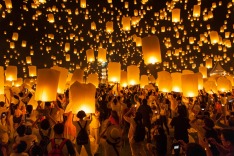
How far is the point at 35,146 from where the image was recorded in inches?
204

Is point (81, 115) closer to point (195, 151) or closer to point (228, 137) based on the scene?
point (228, 137)

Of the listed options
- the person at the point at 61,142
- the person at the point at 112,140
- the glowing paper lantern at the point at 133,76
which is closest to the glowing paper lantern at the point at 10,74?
the glowing paper lantern at the point at 133,76

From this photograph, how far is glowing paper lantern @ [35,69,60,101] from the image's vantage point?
6.87 meters

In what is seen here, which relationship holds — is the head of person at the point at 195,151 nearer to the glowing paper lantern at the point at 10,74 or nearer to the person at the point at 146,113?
the person at the point at 146,113

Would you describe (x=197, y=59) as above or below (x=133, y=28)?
below

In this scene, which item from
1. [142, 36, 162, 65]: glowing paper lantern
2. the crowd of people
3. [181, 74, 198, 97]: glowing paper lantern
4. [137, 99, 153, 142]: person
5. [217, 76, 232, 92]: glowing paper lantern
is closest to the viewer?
the crowd of people

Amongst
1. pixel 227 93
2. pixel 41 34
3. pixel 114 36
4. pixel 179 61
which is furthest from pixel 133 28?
pixel 227 93

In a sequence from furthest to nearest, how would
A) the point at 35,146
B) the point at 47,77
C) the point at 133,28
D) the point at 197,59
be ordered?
the point at 197,59 → the point at 133,28 → the point at 47,77 → the point at 35,146

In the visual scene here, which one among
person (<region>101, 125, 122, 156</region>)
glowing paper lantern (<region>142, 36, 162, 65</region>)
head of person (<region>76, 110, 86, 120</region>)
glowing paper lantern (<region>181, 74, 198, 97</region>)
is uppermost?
glowing paper lantern (<region>142, 36, 162, 65</region>)

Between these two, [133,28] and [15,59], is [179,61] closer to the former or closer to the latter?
[133,28]

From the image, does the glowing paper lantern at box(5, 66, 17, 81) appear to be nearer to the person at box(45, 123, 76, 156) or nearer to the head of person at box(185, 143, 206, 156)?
the person at box(45, 123, 76, 156)

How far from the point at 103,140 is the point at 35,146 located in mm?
2294

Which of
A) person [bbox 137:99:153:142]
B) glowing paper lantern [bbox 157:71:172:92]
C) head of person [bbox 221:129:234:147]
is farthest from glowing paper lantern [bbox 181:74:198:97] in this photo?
head of person [bbox 221:129:234:147]

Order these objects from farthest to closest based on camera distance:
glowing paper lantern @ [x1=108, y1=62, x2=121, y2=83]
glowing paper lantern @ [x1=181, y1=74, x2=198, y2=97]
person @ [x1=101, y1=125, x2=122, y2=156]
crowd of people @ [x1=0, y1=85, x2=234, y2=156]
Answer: glowing paper lantern @ [x1=108, y1=62, x2=121, y2=83]
glowing paper lantern @ [x1=181, y1=74, x2=198, y2=97]
person @ [x1=101, y1=125, x2=122, y2=156]
crowd of people @ [x1=0, y1=85, x2=234, y2=156]
